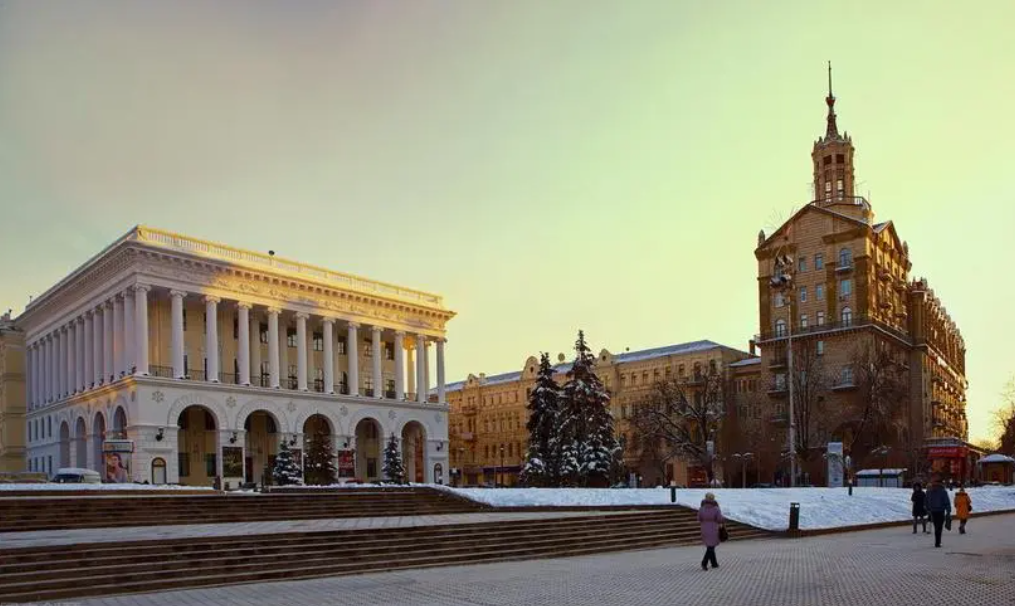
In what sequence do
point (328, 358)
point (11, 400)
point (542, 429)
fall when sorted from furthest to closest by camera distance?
1. point (11, 400)
2. point (328, 358)
3. point (542, 429)

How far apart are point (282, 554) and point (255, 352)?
163ft

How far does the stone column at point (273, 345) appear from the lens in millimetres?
64000

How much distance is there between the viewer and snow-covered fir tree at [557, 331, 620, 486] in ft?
192

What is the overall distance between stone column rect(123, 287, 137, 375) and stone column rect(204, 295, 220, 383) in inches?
186

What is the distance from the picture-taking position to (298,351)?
66.9m

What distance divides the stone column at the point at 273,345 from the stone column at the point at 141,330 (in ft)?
31.2

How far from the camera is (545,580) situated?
1703 centimetres

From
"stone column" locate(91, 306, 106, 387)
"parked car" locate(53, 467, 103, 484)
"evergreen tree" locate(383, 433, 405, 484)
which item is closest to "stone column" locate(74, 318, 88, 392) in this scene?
"stone column" locate(91, 306, 106, 387)

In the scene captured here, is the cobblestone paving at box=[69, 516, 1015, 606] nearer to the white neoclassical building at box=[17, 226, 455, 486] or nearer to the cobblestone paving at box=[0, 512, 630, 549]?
the cobblestone paving at box=[0, 512, 630, 549]

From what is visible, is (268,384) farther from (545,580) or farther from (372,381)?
(545,580)

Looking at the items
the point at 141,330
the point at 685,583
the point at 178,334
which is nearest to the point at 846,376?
the point at 178,334

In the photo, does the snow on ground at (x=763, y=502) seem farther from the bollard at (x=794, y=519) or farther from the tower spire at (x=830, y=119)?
the tower spire at (x=830, y=119)

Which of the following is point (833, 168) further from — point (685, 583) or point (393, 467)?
point (685, 583)

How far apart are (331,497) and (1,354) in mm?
57261
